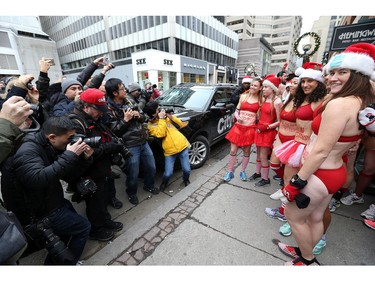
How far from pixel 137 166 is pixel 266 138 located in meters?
2.22

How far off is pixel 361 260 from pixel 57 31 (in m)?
55.8

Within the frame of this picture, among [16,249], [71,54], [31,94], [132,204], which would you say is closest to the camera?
[16,249]

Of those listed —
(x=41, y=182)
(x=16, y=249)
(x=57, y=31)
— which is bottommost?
(x=16, y=249)

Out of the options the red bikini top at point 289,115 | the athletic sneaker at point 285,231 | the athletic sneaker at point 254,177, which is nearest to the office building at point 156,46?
the athletic sneaker at point 254,177

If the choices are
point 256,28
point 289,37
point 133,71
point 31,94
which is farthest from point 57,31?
point 289,37

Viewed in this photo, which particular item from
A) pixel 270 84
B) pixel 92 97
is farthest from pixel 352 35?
pixel 92 97

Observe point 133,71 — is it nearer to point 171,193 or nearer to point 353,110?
point 171,193

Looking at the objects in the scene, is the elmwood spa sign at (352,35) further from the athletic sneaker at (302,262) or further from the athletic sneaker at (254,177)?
the athletic sneaker at (302,262)

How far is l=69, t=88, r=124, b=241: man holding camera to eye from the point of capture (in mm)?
2145


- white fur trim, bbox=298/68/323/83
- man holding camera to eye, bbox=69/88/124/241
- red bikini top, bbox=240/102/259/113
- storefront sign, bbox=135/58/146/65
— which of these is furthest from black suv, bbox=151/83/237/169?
storefront sign, bbox=135/58/146/65

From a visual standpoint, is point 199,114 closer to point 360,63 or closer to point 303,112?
point 303,112

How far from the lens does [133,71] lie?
79.5 ft

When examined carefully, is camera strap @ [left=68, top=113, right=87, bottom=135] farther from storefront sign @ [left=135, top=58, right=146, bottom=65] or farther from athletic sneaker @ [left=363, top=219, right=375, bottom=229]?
storefront sign @ [left=135, top=58, right=146, bottom=65]

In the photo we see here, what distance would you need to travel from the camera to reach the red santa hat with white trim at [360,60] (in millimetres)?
1328
